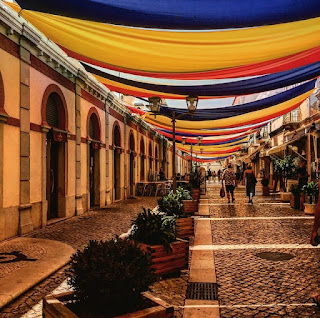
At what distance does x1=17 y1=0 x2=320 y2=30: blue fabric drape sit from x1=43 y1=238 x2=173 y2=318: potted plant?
2659 millimetres

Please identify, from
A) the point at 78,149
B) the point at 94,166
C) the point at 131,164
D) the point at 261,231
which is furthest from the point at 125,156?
the point at 261,231

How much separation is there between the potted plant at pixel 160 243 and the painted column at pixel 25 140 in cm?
381

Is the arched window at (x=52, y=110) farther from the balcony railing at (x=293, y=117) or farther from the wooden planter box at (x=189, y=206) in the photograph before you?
the balcony railing at (x=293, y=117)

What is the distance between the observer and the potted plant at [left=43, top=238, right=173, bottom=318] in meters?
2.45

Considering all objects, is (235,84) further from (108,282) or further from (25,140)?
(108,282)

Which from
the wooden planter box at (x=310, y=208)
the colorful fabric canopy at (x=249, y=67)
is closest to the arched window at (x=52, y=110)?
the colorful fabric canopy at (x=249, y=67)

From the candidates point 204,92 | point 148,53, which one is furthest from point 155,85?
point 148,53

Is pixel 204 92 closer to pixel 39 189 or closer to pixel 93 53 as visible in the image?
pixel 93 53

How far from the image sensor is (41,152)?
8.82 meters

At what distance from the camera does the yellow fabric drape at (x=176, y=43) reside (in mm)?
4844

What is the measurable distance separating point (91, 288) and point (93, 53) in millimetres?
4308

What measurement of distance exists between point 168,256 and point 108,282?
219 cm

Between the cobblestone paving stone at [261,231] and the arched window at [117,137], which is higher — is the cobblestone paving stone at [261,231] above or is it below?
below

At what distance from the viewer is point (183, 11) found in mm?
4066
